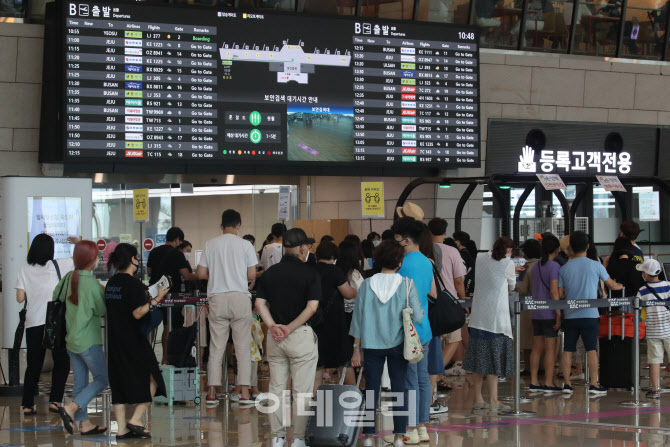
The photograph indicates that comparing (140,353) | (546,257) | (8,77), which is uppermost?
(8,77)

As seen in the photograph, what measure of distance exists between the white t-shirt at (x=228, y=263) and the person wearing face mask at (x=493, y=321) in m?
2.30

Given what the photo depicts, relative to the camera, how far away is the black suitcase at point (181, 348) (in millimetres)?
10766

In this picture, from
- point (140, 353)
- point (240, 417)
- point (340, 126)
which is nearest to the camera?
point (140, 353)

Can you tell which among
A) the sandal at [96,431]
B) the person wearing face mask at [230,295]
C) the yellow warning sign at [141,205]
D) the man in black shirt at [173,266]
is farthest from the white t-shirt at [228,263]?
the yellow warning sign at [141,205]

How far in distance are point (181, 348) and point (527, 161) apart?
8326 millimetres

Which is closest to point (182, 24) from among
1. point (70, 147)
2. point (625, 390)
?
point (70, 147)

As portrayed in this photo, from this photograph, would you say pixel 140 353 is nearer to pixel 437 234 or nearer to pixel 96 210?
pixel 437 234

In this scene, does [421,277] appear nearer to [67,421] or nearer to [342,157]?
[67,421]

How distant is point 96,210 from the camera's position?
54.0 feet

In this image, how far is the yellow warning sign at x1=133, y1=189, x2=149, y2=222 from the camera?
15844mm

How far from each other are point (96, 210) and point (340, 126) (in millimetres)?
4314

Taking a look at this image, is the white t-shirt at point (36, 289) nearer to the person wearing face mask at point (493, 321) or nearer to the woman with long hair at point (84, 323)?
the woman with long hair at point (84, 323)

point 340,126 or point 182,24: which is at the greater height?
point 182,24

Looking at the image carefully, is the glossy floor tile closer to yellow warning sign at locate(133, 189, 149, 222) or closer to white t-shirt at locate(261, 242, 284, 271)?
white t-shirt at locate(261, 242, 284, 271)
